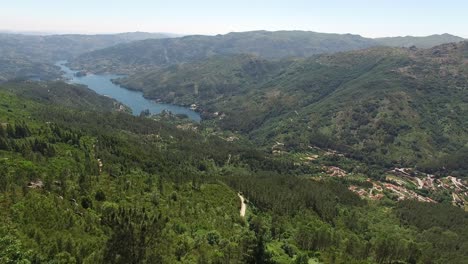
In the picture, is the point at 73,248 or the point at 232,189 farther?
the point at 232,189

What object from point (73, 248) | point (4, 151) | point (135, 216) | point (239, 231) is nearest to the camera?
point (135, 216)

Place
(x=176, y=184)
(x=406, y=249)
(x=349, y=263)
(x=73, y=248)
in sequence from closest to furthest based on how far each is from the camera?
(x=73, y=248) → (x=349, y=263) → (x=406, y=249) → (x=176, y=184)

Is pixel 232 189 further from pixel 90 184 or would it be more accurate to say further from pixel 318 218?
pixel 90 184

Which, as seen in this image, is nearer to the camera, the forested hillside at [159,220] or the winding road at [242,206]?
the forested hillside at [159,220]

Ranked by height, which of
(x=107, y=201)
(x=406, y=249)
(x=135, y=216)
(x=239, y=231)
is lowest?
(x=406, y=249)

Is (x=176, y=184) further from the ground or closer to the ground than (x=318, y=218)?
further from the ground

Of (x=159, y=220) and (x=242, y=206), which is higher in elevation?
(x=159, y=220)

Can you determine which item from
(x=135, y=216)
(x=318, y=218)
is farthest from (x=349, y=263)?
(x=135, y=216)

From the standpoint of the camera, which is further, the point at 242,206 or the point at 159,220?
the point at 242,206

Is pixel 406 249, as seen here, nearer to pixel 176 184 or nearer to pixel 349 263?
pixel 349 263

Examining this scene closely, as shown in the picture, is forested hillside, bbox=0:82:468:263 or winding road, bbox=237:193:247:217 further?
winding road, bbox=237:193:247:217
